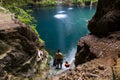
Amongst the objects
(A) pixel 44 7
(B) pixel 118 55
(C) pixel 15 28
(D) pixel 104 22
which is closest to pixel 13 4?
(C) pixel 15 28

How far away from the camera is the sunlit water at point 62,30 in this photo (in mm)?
28712

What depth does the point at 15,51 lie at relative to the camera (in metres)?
12.9

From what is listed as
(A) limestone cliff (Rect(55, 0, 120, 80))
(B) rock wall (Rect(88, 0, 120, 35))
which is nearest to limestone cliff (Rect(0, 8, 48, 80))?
(A) limestone cliff (Rect(55, 0, 120, 80))

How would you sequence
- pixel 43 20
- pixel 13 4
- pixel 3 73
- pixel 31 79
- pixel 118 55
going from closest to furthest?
pixel 118 55 < pixel 3 73 < pixel 31 79 < pixel 13 4 < pixel 43 20

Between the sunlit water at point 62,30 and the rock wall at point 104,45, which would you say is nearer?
the rock wall at point 104,45

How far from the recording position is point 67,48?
28438 mm

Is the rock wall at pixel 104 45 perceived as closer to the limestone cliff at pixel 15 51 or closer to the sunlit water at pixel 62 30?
the limestone cliff at pixel 15 51

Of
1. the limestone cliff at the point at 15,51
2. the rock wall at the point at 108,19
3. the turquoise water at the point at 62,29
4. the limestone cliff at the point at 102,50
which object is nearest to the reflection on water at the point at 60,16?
the turquoise water at the point at 62,29

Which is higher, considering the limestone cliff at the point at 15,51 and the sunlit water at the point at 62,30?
the limestone cliff at the point at 15,51

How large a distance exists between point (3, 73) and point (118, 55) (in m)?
6.93

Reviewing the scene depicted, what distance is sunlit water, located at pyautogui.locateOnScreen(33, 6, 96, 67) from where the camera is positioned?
94.2 feet

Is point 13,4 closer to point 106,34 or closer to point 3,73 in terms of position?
point 3,73

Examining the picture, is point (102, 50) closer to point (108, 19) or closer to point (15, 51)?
point (108, 19)

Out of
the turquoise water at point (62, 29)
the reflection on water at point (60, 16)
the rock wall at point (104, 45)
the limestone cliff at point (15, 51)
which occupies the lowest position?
the reflection on water at point (60, 16)
